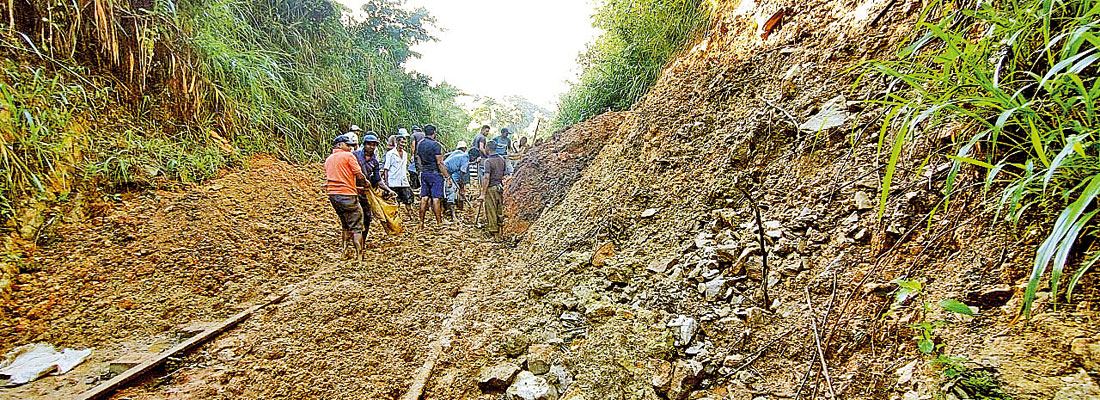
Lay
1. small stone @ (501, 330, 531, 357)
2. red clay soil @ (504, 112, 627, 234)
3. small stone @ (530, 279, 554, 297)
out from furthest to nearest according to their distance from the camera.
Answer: red clay soil @ (504, 112, 627, 234) < small stone @ (530, 279, 554, 297) < small stone @ (501, 330, 531, 357)

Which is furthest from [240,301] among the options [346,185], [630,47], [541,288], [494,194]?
[630,47]

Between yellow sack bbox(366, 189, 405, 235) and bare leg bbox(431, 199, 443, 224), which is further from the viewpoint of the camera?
bare leg bbox(431, 199, 443, 224)

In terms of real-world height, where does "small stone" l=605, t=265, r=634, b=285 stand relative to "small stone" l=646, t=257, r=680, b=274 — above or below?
below

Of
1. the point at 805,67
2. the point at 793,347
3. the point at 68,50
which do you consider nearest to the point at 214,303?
the point at 68,50

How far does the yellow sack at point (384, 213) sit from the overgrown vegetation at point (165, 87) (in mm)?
2270

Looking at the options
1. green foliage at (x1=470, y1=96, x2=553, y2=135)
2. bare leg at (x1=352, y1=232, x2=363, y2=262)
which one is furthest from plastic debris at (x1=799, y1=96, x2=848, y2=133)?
green foliage at (x1=470, y1=96, x2=553, y2=135)

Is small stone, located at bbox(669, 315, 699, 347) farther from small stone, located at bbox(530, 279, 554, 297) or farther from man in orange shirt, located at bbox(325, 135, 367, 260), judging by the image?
man in orange shirt, located at bbox(325, 135, 367, 260)

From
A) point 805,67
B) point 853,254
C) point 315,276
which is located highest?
point 805,67

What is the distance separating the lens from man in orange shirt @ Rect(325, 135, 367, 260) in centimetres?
437

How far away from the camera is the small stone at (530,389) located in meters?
2.00

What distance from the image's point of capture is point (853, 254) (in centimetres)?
159

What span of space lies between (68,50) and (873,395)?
23.7ft

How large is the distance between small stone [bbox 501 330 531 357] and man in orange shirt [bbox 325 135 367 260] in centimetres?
280

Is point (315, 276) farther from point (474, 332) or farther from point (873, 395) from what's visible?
point (873, 395)
